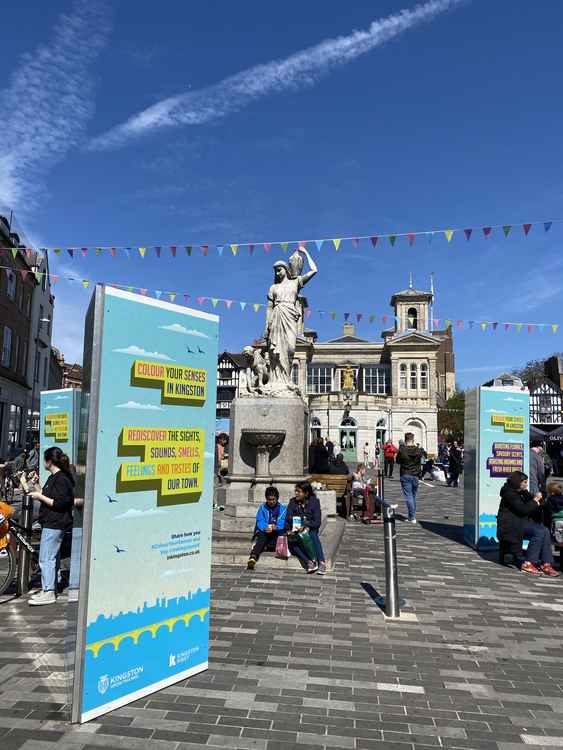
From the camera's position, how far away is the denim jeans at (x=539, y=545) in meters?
7.90

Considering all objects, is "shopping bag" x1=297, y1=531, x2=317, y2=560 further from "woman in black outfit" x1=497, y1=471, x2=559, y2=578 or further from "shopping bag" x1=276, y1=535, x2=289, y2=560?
"woman in black outfit" x1=497, y1=471, x2=559, y2=578

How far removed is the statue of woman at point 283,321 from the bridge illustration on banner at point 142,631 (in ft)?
19.8

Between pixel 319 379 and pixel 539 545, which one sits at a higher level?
pixel 319 379

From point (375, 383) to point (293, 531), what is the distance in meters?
63.2

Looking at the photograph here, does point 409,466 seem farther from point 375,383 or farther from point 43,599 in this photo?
point 375,383

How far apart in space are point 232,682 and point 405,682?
1.24 metres

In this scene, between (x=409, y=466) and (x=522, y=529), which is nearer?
(x=522, y=529)

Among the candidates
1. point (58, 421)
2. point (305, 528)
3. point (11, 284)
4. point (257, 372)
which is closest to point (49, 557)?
point (305, 528)

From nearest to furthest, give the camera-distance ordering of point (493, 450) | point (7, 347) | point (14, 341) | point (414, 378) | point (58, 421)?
point (493, 450) → point (58, 421) → point (7, 347) → point (14, 341) → point (414, 378)

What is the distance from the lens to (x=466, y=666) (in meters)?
4.34

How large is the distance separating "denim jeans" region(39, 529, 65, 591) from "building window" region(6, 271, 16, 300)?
82.0 ft

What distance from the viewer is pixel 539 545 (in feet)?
26.1

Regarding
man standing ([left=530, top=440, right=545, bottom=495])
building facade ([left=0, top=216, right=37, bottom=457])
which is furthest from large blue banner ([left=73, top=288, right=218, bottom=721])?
building facade ([left=0, top=216, right=37, bottom=457])

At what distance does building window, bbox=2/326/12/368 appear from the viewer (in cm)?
2900
